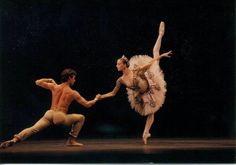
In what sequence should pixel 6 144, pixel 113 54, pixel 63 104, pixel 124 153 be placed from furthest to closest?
pixel 113 54 < pixel 63 104 < pixel 6 144 < pixel 124 153

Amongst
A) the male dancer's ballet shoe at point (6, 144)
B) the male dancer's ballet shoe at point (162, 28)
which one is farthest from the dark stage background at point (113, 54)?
the male dancer's ballet shoe at point (6, 144)

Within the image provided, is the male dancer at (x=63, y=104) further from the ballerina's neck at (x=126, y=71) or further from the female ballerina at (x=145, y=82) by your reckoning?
the ballerina's neck at (x=126, y=71)

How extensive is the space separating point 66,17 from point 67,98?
1.20m

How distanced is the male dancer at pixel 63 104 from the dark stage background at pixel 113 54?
0.44 m

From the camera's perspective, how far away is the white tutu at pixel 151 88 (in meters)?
8.18

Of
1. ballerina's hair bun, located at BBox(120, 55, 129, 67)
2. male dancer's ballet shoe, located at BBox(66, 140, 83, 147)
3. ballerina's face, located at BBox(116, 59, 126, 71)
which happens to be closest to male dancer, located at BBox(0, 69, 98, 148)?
male dancer's ballet shoe, located at BBox(66, 140, 83, 147)

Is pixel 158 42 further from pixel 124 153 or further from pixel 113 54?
pixel 124 153

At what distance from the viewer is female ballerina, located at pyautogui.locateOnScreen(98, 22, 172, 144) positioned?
26.6ft

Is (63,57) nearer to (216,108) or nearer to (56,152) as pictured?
(56,152)

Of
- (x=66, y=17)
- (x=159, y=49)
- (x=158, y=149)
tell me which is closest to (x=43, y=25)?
(x=66, y=17)

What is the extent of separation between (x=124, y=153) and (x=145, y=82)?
1.49 metres

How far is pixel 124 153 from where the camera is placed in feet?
22.9

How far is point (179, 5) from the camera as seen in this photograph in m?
8.20

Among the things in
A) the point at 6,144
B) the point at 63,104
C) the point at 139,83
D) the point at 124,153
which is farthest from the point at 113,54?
the point at 6,144
